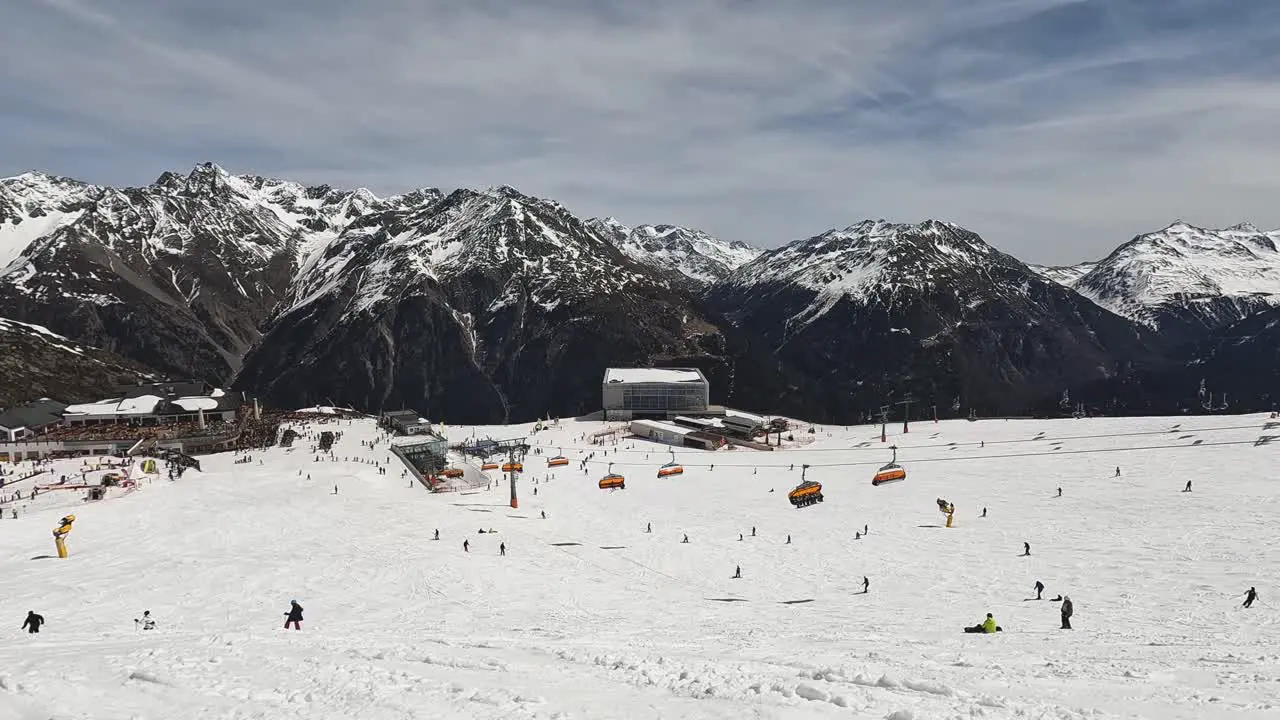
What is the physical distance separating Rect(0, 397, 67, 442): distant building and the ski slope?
36830 millimetres

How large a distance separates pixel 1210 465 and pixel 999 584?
40.1 metres

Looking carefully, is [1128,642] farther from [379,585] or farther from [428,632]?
[379,585]

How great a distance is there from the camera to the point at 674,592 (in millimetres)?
37938

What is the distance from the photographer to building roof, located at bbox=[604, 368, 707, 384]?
141500 millimetres

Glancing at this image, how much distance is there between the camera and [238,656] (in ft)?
70.2

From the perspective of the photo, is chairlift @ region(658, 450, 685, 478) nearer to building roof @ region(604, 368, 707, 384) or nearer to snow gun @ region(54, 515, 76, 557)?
snow gun @ region(54, 515, 76, 557)

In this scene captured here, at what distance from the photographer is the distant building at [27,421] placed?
9288 centimetres

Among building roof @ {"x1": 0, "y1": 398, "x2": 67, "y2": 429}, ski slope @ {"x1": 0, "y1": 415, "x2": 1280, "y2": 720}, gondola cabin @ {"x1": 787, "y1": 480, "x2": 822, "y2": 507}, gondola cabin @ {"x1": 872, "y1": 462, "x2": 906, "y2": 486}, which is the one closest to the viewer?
ski slope @ {"x1": 0, "y1": 415, "x2": 1280, "y2": 720}

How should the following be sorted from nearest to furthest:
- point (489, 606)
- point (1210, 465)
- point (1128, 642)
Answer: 1. point (1128, 642)
2. point (489, 606)
3. point (1210, 465)

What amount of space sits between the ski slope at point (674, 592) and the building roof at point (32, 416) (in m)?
37.8

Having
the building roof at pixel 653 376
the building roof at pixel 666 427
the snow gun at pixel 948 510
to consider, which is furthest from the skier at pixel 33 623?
the building roof at pixel 653 376

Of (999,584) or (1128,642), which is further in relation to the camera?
(999,584)

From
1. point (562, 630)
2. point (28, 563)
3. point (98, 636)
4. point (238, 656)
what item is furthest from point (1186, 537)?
point (28, 563)

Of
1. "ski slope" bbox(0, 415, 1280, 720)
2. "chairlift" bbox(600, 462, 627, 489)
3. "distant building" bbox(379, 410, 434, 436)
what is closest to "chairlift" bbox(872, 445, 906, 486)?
"ski slope" bbox(0, 415, 1280, 720)
